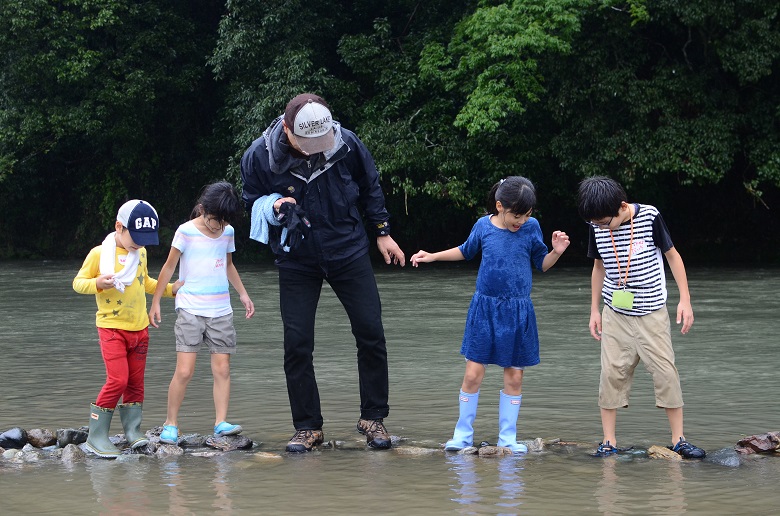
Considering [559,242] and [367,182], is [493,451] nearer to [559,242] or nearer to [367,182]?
[559,242]

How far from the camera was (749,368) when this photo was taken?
8.61 metres

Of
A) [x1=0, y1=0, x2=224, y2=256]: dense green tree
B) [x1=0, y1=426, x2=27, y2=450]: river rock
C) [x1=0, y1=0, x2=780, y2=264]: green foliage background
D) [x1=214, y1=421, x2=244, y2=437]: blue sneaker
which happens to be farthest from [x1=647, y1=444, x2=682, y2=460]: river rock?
[x1=0, y1=0, x2=224, y2=256]: dense green tree

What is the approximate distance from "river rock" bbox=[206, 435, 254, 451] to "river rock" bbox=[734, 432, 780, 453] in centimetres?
249

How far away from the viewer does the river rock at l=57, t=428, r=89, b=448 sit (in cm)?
576

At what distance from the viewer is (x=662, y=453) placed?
211 inches

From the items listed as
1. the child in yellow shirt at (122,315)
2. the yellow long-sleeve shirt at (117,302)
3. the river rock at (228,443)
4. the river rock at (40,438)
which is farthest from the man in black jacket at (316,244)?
the river rock at (40,438)

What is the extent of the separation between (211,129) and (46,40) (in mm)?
5754

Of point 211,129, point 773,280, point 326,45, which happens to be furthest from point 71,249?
point 773,280

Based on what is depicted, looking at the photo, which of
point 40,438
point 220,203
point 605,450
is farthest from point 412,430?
point 40,438

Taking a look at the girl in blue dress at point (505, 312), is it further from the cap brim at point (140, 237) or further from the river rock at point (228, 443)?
the cap brim at point (140, 237)

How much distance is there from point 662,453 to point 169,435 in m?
2.54

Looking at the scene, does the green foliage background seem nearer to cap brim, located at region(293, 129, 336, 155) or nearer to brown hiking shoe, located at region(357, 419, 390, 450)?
cap brim, located at region(293, 129, 336, 155)

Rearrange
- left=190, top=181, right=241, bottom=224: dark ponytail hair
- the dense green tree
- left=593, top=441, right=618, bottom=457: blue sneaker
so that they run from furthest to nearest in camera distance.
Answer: the dense green tree → left=190, top=181, right=241, bottom=224: dark ponytail hair → left=593, top=441, right=618, bottom=457: blue sneaker

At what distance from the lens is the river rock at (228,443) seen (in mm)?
5637
